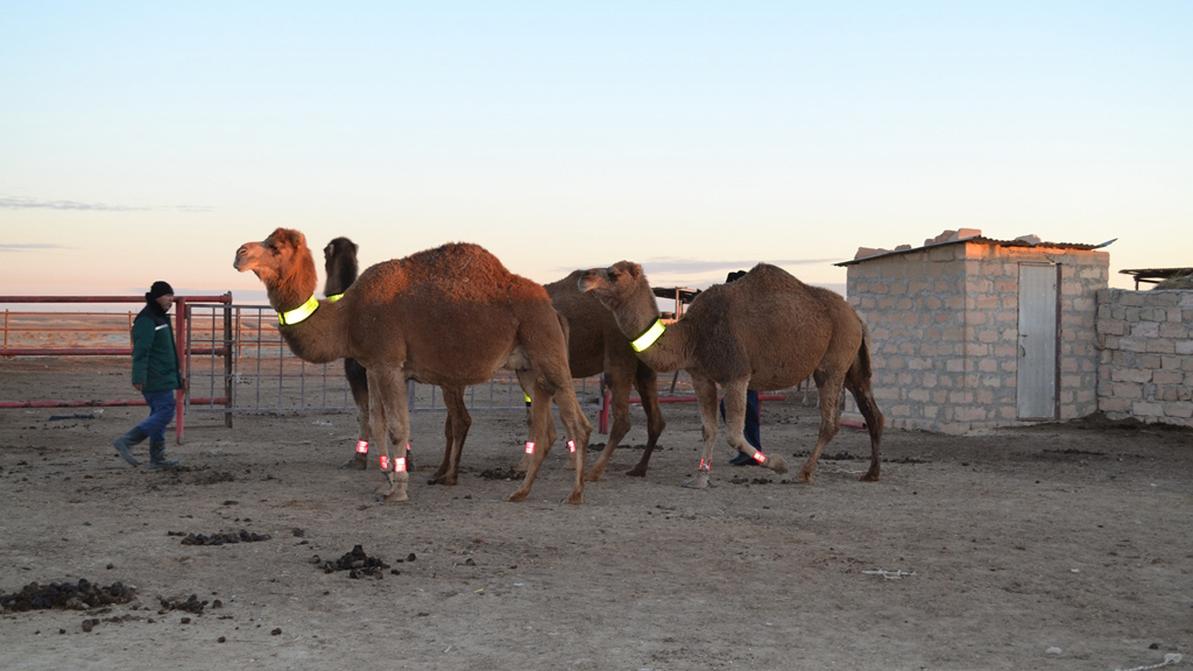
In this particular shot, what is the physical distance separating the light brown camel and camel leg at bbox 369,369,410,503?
196 centimetres

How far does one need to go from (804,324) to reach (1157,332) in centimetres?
1043

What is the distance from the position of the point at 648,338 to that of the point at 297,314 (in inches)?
131

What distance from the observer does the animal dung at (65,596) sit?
6754 millimetres

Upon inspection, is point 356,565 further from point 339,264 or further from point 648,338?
point 339,264

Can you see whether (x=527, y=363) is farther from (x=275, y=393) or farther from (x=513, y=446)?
(x=275, y=393)

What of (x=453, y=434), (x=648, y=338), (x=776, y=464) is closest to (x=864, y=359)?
(x=776, y=464)

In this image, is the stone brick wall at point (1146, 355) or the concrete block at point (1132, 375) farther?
the concrete block at point (1132, 375)

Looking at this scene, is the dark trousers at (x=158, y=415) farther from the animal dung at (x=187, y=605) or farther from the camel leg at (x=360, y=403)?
the animal dung at (x=187, y=605)

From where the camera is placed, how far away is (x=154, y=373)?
12.6 meters

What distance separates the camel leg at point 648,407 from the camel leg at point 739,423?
105 centimetres

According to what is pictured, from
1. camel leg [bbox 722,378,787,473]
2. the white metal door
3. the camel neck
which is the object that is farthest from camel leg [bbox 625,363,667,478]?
the white metal door

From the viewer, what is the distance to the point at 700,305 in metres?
12.2

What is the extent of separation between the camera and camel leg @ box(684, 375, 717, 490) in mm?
11695

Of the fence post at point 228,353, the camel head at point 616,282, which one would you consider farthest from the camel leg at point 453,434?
the fence post at point 228,353
